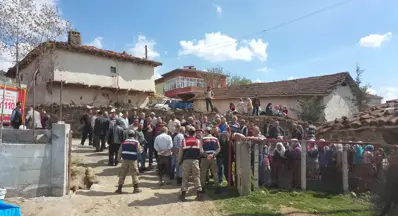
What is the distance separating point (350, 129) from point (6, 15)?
56.0ft

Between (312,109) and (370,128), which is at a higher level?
(312,109)

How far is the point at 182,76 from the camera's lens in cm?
5062

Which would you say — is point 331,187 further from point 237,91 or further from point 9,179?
point 237,91

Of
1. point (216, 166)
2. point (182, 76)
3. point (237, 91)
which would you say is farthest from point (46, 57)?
point (182, 76)

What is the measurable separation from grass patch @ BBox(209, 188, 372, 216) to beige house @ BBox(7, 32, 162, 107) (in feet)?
64.7

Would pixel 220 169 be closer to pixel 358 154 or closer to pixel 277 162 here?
pixel 277 162

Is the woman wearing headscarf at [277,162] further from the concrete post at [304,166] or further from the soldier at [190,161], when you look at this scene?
the soldier at [190,161]

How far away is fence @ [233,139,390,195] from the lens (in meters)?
8.94

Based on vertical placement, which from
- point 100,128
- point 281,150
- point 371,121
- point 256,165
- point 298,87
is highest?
point 298,87

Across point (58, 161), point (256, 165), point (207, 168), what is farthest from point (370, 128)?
point (58, 161)

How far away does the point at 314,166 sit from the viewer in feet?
30.2

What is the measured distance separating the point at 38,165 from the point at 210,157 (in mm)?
4303

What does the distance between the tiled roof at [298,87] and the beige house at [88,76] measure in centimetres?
860

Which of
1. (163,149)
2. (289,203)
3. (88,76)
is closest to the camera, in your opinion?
(289,203)
